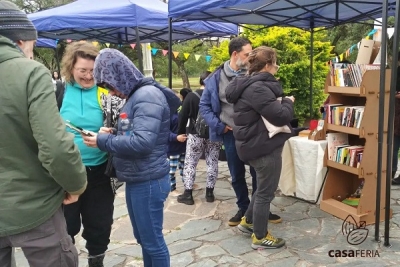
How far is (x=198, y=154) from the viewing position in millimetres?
4984

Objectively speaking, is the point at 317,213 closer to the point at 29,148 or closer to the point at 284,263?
the point at 284,263

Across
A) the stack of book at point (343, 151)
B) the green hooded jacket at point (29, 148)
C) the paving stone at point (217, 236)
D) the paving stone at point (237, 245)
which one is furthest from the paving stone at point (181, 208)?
the green hooded jacket at point (29, 148)

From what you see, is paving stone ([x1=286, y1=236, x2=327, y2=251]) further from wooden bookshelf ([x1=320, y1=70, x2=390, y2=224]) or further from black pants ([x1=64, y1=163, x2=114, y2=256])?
black pants ([x1=64, y1=163, x2=114, y2=256])

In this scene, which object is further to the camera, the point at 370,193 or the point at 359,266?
the point at 370,193

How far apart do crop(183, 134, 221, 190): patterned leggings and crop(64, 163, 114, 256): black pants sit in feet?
6.84

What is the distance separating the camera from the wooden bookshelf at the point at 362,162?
377 cm

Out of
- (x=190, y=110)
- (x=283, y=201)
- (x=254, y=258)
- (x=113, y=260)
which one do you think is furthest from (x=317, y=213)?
(x=113, y=260)

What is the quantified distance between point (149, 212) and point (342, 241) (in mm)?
2099

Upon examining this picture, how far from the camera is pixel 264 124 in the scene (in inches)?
127

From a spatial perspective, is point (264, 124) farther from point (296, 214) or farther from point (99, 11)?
point (99, 11)

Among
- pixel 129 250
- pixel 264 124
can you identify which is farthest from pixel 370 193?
pixel 129 250

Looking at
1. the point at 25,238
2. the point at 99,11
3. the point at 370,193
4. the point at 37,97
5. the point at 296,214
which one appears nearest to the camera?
the point at 37,97

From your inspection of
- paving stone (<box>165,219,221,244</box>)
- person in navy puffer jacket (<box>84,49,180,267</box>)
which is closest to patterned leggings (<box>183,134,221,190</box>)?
paving stone (<box>165,219,221,244</box>)

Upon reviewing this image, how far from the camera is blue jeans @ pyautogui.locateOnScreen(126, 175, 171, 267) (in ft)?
7.95
